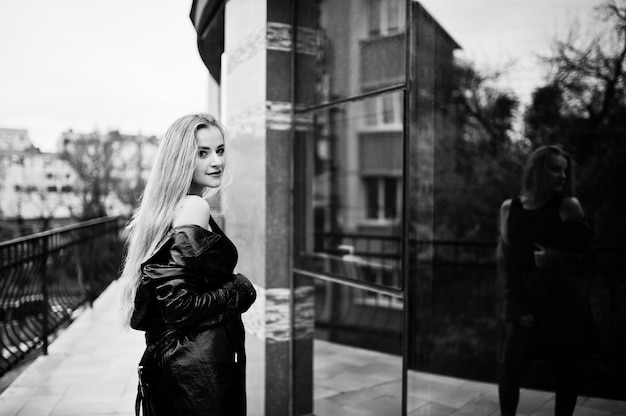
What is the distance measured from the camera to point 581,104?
5.62 m

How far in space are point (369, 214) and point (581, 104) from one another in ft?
15.0

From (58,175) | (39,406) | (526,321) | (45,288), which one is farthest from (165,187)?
(58,175)

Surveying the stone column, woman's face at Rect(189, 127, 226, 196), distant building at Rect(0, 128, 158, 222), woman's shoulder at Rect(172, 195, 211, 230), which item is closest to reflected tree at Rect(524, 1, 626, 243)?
the stone column

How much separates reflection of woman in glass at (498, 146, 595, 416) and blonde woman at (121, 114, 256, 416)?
207 centimetres

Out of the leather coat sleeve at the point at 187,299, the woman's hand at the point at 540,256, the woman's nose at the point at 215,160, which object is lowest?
the woman's hand at the point at 540,256

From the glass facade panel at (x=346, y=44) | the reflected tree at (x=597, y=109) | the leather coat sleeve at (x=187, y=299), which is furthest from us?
the reflected tree at (x=597, y=109)

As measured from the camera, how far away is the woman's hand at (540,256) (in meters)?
4.05

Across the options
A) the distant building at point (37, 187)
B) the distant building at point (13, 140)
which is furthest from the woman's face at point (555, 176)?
the distant building at point (13, 140)

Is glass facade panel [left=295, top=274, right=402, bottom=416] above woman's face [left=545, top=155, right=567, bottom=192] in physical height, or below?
below

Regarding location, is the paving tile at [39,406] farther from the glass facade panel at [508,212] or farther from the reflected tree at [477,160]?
the reflected tree at [477,160]

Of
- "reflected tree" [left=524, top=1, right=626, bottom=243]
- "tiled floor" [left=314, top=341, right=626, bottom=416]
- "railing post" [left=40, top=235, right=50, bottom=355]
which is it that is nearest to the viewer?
"tiled floor" [left=314, top=341, right=626, bottom=416]

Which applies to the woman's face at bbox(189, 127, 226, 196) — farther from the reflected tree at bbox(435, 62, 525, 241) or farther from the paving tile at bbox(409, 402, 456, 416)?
the reflected tree at bbox(435, 62, 525, 241)

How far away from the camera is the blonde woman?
1.88 m

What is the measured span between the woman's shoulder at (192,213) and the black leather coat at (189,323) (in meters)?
0.05
